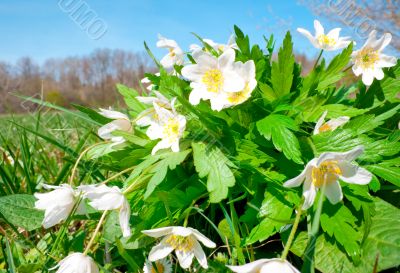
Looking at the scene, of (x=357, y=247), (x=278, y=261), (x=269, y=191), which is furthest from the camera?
(x=269, y=191)

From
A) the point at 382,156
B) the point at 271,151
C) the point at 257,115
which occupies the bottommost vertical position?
the point at 382,156

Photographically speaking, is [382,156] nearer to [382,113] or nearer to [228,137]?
[382,113]

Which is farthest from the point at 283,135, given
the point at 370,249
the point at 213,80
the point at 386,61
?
the point at 386,61

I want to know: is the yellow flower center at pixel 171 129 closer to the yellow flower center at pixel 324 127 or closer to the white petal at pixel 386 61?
the yellow flower center at pixel 324 127

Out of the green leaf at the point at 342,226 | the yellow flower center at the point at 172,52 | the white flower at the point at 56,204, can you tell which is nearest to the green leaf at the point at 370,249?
the green leaf at the point at 342,226

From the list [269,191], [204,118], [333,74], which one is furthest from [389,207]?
[204,118]
